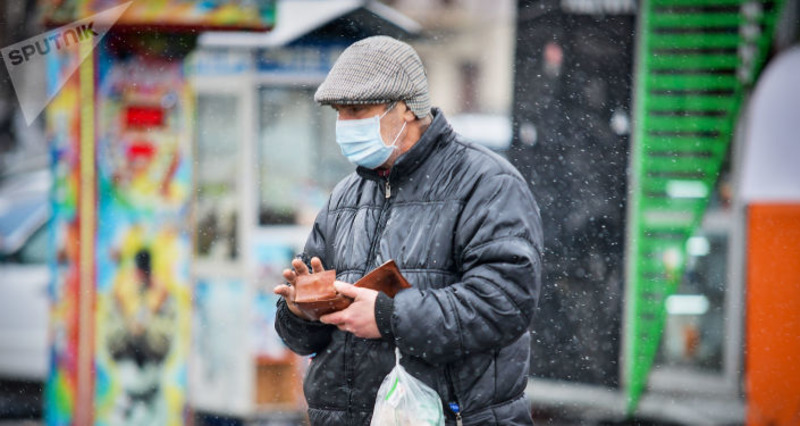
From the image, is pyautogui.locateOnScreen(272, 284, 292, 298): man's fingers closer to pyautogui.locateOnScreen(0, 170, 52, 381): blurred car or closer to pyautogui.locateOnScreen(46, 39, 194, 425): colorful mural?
pyautogui.locateOnScreen(46, 39, 194, 425): colorful mural

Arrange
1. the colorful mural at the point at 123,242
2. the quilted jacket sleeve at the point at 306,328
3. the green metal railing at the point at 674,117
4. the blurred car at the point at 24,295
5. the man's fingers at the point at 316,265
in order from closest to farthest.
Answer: the man's fingers at the point at 316,265, the quilted jacket sleeve at the point at 306,328, the colorful mural at the point at 123,242, the green metal railing at the point at 674,117, the blurred car at the point at 24,295

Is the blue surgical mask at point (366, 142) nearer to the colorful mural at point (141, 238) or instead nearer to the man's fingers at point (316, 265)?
the man's fingers at point (316, 265)

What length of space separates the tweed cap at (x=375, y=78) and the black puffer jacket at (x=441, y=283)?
0.12m

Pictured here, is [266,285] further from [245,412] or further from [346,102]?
[346,102]

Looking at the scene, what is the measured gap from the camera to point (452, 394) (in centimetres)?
254

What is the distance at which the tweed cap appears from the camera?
261 cm

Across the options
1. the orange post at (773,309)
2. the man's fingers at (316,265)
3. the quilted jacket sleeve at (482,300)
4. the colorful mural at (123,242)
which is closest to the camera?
the quilted jacket sleeve at (482,300)

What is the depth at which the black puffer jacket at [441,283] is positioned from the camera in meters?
2.43

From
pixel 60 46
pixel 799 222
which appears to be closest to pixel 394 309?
pixel 60 46

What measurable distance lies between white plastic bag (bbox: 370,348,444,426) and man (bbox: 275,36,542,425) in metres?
0.04

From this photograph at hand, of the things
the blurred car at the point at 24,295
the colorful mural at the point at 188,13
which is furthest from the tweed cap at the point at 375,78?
the blurred car at the point at 24,295

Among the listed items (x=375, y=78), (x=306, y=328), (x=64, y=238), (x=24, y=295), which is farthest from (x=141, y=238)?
(x=24, y=295)

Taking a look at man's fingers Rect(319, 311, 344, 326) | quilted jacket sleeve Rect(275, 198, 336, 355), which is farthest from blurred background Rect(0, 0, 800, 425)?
man's fingers Rect(319, 311, 344, 326)

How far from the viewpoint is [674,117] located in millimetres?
6480
